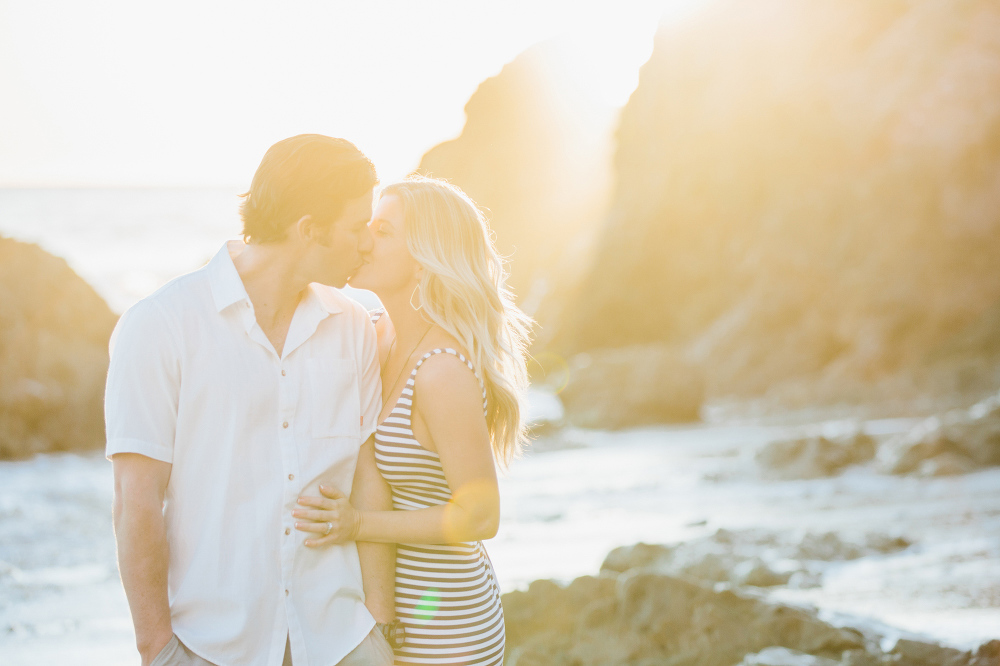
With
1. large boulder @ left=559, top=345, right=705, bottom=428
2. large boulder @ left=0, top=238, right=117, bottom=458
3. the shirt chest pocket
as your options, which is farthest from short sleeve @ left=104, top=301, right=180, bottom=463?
large boulder @ left=559, top=345, right=705, bottom=428

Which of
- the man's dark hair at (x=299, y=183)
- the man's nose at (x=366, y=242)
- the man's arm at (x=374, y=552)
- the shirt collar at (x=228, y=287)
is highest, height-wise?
the man's dark hair at (x=299, y=183)

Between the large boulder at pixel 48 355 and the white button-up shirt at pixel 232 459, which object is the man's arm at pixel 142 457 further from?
the large boulder at pixel 48 355

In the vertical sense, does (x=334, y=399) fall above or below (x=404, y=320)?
below

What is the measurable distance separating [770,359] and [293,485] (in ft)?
104

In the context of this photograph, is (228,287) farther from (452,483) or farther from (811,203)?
(811,203)

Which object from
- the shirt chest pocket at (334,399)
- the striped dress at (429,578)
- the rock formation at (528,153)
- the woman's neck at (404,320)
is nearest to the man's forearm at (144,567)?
the shirt chest pocket at (334,399)

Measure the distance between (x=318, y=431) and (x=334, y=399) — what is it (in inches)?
4.7

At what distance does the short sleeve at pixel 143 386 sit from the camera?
248 centimetres

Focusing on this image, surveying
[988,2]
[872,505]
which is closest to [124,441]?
[872,505]

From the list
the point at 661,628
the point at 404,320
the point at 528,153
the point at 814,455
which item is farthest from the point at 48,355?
the point at 528,153

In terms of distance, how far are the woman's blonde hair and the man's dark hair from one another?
32cm

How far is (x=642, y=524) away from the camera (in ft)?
39.5

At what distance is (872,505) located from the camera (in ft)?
40.0

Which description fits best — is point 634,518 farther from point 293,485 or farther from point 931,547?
point 293,485
